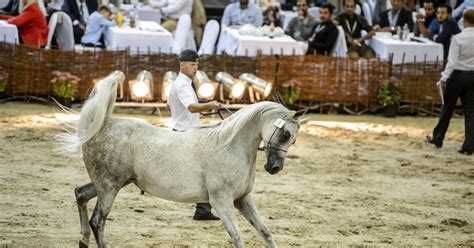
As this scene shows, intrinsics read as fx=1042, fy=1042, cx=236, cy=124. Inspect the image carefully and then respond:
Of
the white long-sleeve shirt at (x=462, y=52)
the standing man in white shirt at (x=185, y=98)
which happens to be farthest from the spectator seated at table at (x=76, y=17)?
the standing man in white shirt at (x=185, y=98)

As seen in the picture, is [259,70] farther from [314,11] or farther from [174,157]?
[174,157]

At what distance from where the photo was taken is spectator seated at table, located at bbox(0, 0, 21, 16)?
18.8 meters

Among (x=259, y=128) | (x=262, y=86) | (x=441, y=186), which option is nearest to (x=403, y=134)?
(x=262, y=86)

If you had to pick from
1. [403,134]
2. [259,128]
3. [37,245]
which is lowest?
[403,134]

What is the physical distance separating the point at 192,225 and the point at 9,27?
313 inches

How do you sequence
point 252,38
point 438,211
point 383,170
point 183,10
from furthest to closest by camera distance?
point 183,10 → point 252,38 → point 383,170 → point 438,211

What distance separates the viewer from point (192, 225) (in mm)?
10359

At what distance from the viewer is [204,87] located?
52.9ft

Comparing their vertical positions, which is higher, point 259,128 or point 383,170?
point 259,128

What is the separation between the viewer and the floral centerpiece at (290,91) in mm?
17422

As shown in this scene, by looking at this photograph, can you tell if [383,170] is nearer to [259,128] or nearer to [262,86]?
[262,86]

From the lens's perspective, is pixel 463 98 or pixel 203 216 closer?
pixel 203 216

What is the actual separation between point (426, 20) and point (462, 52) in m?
5.89

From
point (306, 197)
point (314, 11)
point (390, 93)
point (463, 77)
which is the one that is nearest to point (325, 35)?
point (390, 93)
